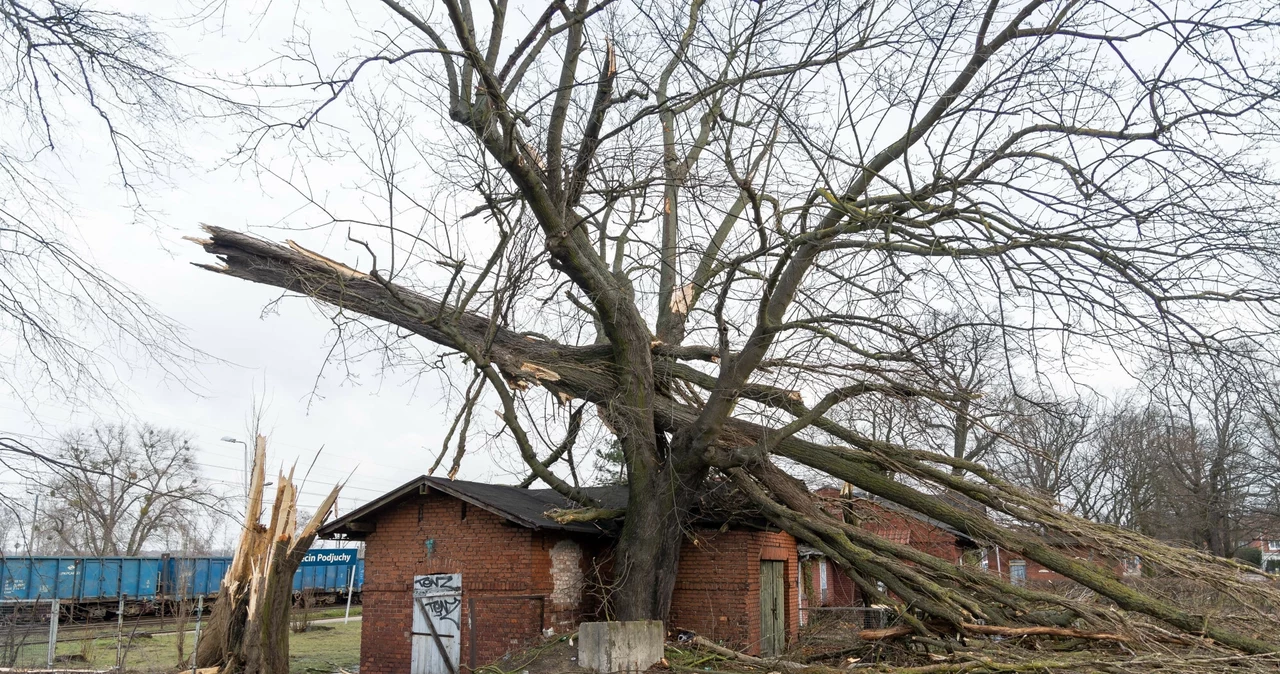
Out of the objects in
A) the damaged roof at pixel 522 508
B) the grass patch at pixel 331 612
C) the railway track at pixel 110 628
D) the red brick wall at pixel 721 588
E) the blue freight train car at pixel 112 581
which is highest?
the damaged roof at pixel 522 508

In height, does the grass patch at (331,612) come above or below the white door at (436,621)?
below

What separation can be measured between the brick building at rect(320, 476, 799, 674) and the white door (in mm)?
17

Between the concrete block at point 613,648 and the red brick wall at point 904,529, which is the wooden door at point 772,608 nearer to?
→ the red brick wall at point 904,529

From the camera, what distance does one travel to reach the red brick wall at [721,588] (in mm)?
15109

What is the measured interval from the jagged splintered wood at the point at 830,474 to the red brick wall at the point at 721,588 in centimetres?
262

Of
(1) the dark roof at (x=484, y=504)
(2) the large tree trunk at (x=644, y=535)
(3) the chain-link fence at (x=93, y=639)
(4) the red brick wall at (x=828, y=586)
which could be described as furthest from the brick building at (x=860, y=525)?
(3) the chain-link fence at (x=93, y=639)

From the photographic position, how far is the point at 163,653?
19156 millimetres

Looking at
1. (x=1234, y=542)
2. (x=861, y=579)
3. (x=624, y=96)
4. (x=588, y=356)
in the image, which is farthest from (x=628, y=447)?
(x=1234, y=542)

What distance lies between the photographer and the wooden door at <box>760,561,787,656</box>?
16062 mm

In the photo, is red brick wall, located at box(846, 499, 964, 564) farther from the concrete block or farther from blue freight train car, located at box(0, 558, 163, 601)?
blue freight train car, located at box(0, 558, 163, 601)

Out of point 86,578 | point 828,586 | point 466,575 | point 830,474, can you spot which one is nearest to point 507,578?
point 466,575

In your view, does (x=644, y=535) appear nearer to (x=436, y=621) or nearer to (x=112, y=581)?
(x=436, y=621)

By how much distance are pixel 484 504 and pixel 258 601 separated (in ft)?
15.7

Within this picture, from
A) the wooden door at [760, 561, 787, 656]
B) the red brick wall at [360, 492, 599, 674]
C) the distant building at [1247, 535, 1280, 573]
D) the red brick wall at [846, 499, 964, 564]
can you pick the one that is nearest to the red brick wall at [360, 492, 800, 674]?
the red brick wall at [360, 492, 599, 674]
